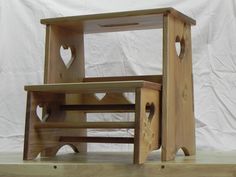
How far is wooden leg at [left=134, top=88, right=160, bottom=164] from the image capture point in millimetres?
1023

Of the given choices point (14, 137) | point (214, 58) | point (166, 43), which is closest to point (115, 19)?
point (166, 43)

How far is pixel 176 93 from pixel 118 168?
219mm

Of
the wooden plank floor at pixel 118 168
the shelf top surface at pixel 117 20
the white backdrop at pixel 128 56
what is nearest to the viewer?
the wooden plank floor at pixel 118 168

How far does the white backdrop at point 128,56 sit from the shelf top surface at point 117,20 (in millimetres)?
236

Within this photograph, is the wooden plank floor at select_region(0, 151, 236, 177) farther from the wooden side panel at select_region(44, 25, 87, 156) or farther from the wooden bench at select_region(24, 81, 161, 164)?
the wooden side panel at select_region(44, 25, 87, 156)

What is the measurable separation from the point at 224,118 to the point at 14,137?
2.04 ft

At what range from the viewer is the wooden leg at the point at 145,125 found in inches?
40.3

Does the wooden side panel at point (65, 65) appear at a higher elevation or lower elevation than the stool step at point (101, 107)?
higher

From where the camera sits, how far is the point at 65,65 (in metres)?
1.31

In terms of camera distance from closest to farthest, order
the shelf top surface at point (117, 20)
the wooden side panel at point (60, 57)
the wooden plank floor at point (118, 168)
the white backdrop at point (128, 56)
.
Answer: the wooden plank floor at point (118, 168), the shelf top surface at point (117, 20), the wooden side panel at point (60, 57), the white backdrop at point (128, 56)

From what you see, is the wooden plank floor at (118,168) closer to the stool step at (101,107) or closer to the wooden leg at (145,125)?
the wooden leg at (145,125)

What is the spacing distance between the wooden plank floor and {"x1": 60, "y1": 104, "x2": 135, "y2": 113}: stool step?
0.50 ft

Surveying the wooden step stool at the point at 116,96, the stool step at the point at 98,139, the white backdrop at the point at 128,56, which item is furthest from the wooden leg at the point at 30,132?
the white backdrop at the point at 128,56

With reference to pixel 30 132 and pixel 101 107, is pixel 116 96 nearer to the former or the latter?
pixel 101 107
